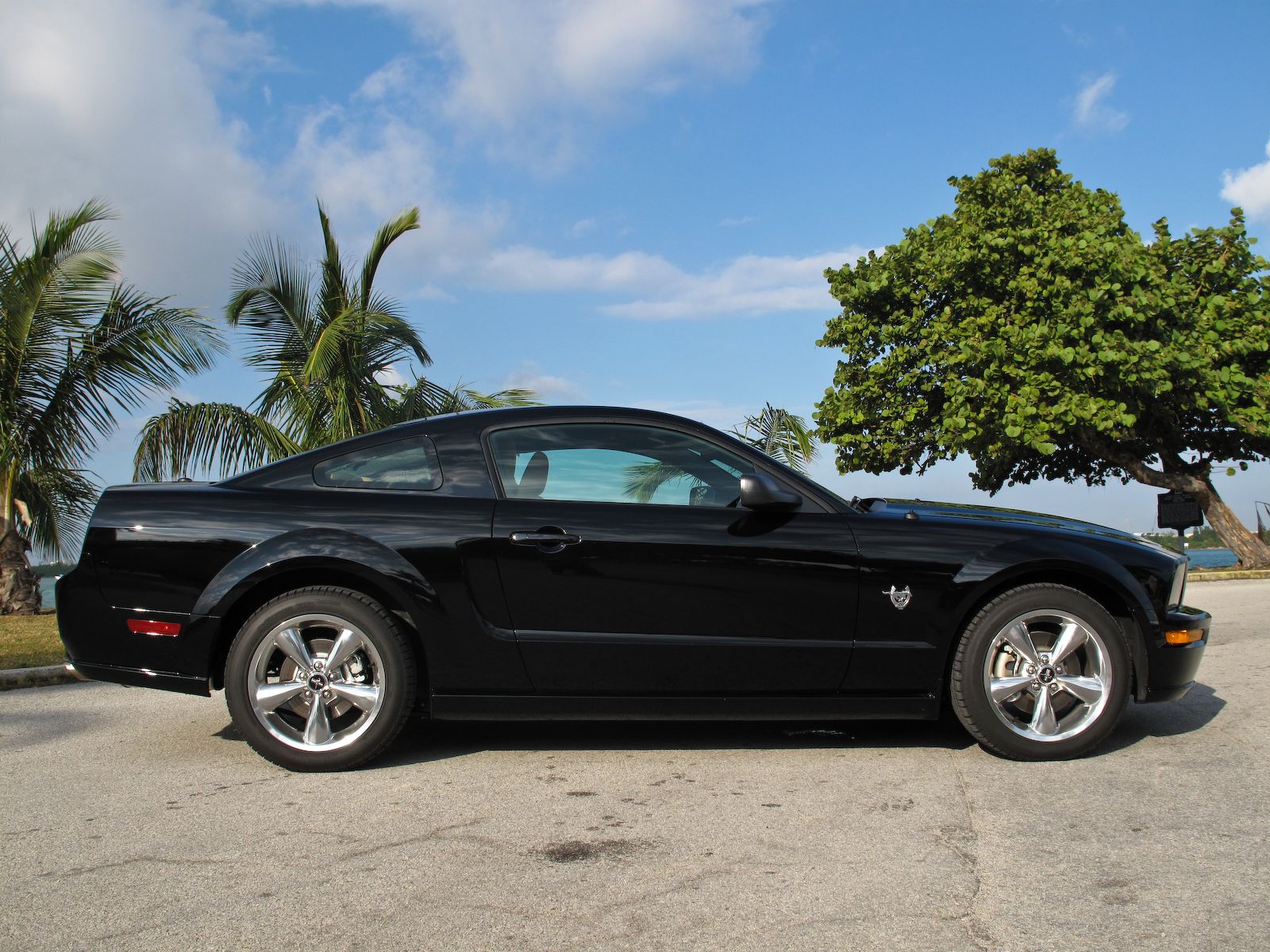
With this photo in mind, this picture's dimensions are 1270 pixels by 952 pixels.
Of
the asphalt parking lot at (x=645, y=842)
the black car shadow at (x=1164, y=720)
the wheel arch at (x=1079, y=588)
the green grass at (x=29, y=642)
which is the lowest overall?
the green grass at (x=29, y=642)

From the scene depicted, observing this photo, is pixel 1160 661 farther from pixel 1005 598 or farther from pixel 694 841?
pixel 694 841

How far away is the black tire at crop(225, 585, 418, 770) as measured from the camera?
161 inches

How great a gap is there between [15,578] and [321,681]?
9.74 metres

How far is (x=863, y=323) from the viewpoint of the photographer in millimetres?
24422

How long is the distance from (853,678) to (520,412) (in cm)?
182

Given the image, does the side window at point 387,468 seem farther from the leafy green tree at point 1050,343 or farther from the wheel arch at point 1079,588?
the leafy green tree at point 1050,343

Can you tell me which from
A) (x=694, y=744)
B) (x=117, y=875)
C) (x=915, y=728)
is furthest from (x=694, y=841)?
(x=915, y=728)

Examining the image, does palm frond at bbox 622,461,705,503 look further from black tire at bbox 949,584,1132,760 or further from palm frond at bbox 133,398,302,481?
palm frond at bbox 133,398,302,481

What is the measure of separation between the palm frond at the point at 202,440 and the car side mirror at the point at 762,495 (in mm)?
9538

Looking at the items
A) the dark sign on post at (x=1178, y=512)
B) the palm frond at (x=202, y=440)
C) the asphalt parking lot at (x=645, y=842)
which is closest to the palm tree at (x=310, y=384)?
the palm frond at (x=202, y=440)

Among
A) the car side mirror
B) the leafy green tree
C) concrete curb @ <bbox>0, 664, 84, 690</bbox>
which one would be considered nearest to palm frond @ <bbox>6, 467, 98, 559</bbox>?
concrete curb @ <bbox>0, 664, 84, 690</bbox>

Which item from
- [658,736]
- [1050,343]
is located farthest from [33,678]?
[1050,343]

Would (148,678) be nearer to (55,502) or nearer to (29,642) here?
(29,642)

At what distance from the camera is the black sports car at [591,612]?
13.5ft
